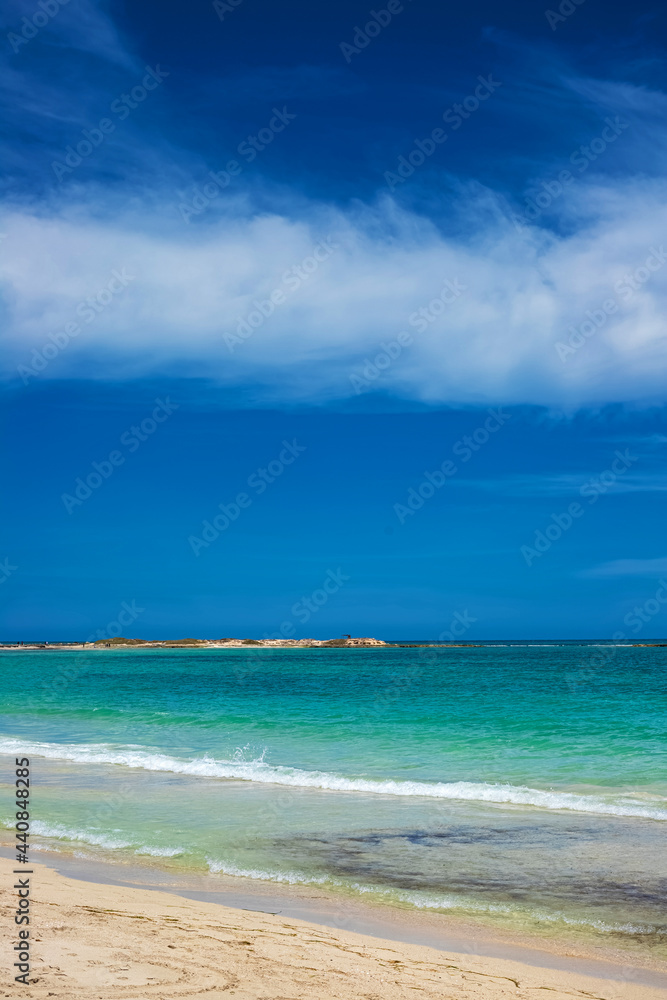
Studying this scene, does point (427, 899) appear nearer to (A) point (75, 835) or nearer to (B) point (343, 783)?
(A) point (75, 835)

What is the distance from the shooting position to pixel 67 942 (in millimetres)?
6344

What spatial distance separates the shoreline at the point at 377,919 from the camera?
6844 millimetres

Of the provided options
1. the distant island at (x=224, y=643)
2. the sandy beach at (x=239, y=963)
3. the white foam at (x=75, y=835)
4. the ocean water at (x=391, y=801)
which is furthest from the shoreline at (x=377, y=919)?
the distant island at (x=224, y=643)

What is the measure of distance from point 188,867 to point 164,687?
3916cm

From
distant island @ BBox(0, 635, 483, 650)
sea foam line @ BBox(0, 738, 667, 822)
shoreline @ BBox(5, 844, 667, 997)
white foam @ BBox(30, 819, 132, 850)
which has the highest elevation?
distant island @ BBox(0, 635, 483, 650)

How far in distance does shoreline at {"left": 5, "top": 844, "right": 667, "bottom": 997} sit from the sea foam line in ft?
20.2

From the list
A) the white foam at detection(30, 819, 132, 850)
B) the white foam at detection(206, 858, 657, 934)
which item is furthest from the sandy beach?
the white foam at detection(30, 819, 132, 850)

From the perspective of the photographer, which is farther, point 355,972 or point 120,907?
point 120,907

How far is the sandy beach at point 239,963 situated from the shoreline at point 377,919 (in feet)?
0.49

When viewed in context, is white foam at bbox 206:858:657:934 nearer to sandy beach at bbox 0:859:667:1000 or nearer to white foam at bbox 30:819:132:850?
sandy beach at bbox 0:859:667:1000

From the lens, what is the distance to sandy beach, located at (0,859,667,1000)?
18.3 ft

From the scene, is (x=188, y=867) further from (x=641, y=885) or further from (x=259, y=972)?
(x=641, y=885)

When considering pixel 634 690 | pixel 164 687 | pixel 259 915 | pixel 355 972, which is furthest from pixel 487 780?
pixel 164 687

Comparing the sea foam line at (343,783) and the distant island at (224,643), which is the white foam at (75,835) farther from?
the distant island at (224,643)
